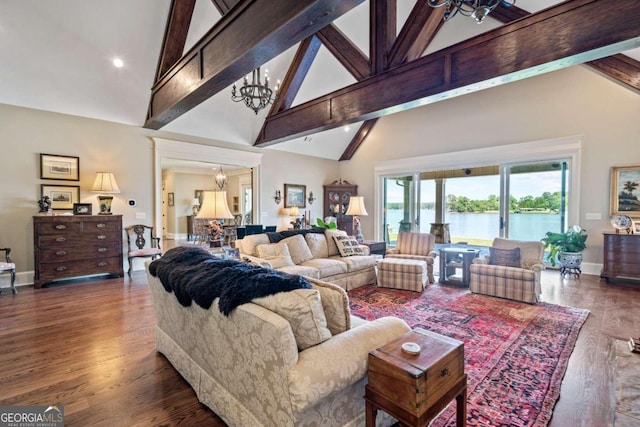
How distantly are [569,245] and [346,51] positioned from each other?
511 centimetres

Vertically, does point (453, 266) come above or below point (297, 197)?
below

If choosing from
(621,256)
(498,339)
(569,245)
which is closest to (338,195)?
(569,245)

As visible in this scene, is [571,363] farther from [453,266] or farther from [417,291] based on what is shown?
[453,266]

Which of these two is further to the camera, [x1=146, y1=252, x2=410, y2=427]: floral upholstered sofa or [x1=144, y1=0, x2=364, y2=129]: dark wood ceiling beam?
[x1=144, y1=0, x2=364, y2=129]: dark wood ceiling beam

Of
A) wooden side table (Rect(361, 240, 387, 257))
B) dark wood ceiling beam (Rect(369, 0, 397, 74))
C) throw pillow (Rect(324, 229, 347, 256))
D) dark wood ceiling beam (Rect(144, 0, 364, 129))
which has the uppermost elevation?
dark wood ceiling beam (Rect(369, 0, 397, 74))

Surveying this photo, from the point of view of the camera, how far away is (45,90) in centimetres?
461

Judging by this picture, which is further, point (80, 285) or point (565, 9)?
point (80, 285)

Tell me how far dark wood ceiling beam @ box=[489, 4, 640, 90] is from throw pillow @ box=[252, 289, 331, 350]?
5.41 meters

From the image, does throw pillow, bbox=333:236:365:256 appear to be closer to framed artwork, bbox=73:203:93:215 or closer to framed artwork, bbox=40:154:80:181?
framed artwork, bbox=73:203:93:215

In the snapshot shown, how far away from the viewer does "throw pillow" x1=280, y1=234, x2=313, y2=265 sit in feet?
14.3

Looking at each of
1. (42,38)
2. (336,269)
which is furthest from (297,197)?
(42,38)

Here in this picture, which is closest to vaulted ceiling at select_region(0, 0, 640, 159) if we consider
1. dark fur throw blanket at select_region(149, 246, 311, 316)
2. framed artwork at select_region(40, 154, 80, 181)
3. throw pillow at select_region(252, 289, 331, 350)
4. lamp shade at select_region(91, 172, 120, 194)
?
framed artwork at select_region(40, 154, 80, 181)

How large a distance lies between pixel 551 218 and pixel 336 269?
15.2 feet

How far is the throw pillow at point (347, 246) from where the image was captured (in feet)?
15.8
